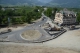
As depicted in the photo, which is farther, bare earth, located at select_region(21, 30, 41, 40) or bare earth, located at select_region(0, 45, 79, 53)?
bare earth, located at select_region(21, 30, 41, 40)

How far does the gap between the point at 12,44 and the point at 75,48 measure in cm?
1111

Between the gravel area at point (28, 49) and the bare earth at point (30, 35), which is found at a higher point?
the bare earth at point (30, 35)

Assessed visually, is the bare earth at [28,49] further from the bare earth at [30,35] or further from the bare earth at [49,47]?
the bare earth at [30,35]

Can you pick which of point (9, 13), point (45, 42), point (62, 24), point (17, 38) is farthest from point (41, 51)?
point (9, 13)

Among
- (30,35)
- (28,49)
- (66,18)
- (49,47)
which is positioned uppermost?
(66,18)

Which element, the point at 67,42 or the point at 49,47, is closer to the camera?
the point at 49,47

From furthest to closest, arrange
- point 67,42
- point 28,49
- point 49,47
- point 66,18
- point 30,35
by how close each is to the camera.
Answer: point 66,18 < point 30,35 < point 67,42 < point 49,47 < point 28,49

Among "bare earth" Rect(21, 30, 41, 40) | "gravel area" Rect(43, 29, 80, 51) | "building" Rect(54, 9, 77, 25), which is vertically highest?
"building" Rect(54, 9, 77, 25)

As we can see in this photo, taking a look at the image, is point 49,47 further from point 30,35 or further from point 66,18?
point 66,18

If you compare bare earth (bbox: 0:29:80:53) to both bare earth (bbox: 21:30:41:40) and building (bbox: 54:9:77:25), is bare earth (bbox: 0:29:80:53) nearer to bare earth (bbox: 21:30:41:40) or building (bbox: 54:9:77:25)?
bare earth (bbox: 21:30:41:40)

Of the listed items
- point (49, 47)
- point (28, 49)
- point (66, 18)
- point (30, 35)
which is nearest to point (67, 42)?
point (49, 47)

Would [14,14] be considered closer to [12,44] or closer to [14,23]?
[14,23]

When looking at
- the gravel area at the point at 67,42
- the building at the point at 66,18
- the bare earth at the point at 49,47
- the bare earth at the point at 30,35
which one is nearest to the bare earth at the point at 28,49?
the bare earth at the point at 49,47

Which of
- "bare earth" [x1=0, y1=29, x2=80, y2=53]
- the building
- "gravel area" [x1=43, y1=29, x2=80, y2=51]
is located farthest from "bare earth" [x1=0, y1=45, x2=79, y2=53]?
the building
